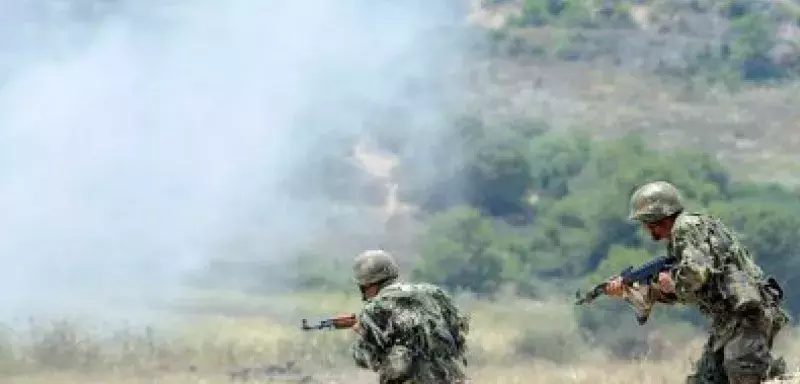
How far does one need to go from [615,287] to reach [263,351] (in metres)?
24.8

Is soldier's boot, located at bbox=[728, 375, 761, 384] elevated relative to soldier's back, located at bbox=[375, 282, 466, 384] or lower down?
lower down

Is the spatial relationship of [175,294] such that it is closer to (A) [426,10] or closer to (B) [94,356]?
(B) [94,356]

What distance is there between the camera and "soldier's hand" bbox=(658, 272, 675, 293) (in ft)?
Answer: 39.1

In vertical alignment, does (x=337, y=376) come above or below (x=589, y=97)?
below

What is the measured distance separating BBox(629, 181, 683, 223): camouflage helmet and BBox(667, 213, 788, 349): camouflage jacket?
9cm

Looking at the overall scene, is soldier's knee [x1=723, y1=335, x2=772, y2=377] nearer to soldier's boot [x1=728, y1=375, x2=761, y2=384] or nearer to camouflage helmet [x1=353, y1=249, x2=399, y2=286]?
soldier's boot [x1=728, y1=375, x2=761, y2=384]

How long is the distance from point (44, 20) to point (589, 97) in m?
27.6

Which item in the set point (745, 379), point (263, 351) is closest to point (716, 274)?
point (745, 379)

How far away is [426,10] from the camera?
79562mm

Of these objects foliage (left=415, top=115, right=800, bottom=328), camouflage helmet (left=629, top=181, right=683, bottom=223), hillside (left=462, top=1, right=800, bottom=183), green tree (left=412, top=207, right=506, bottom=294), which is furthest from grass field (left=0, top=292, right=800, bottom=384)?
hillside (left=462, top=1, right=800, bottom=183)

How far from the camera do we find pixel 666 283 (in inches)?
470

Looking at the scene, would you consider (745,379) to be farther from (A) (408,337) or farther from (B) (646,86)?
(B) (646,86)

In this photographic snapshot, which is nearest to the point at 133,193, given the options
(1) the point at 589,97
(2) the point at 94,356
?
(2) the point at 94,356

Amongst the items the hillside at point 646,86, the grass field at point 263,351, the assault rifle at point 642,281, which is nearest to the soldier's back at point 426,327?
the assault rifle at point 642,281
